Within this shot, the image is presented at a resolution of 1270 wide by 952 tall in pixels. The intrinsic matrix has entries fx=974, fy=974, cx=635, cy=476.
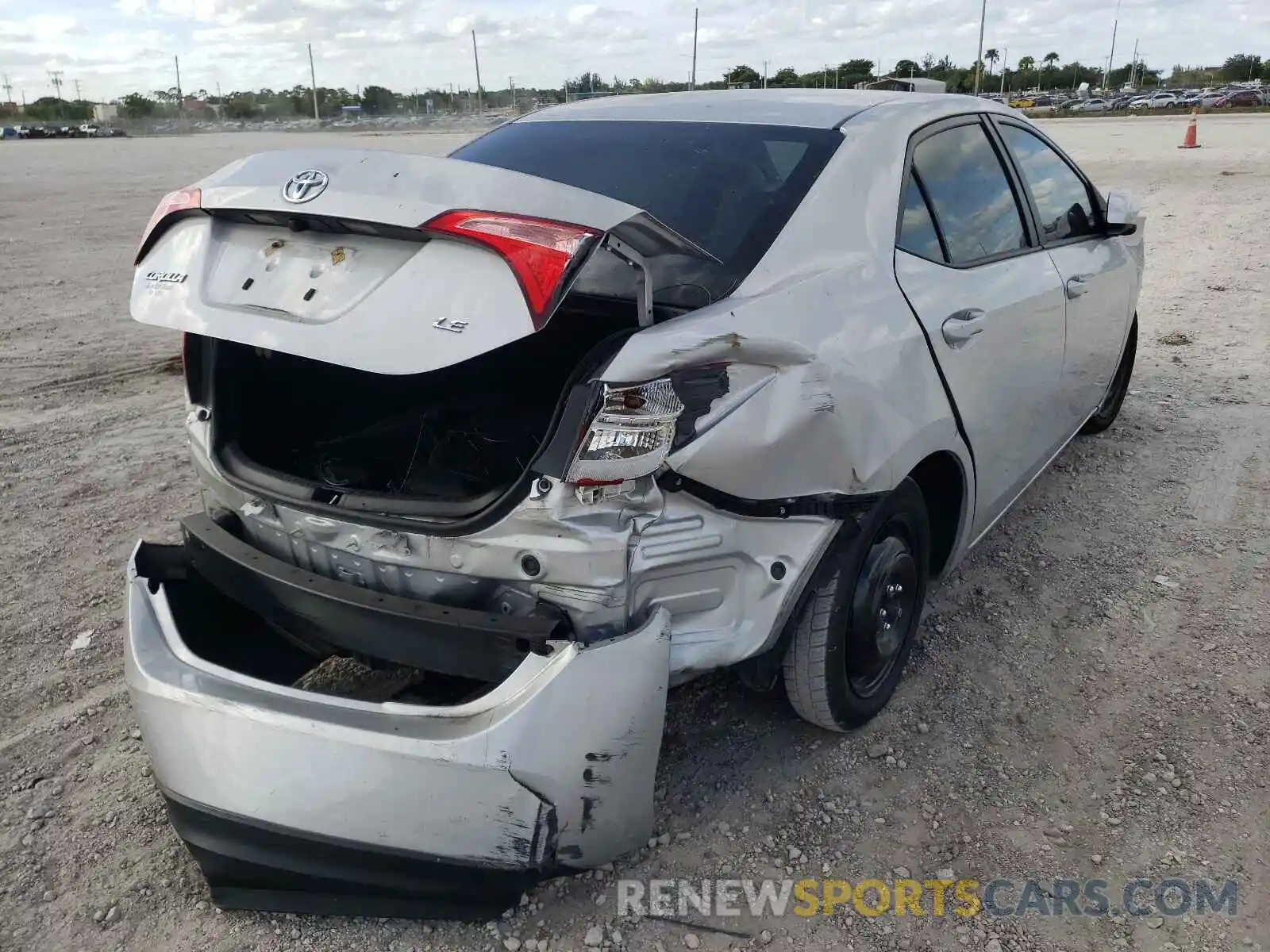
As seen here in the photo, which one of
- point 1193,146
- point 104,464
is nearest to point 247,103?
point 1193,146

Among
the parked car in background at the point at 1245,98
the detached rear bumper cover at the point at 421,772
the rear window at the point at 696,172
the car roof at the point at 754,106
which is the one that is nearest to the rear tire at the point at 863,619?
the detached rear bumper cover at the point at 421,772

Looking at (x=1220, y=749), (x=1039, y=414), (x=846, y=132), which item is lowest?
(x=1220, y=749)

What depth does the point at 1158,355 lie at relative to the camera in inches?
252

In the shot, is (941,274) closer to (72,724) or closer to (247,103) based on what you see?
(72,724)

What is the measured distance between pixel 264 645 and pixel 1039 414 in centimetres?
Answer: 263

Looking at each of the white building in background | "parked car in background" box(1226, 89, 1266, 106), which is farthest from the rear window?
"parked car in background" box(1226, 89, 1266, 106)

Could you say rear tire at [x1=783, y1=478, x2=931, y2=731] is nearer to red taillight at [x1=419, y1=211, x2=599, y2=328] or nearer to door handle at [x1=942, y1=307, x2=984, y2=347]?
door handle at [x1=942, y1=307, x2=984, y2=347]

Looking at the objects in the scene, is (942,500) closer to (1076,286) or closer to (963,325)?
(963,325)

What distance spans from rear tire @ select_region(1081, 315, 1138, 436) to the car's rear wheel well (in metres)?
2.25

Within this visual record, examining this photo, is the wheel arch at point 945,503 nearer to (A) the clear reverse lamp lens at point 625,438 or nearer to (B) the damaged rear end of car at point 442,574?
(B) the damaged rear end of car at point 442,574

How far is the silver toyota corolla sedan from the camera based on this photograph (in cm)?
187

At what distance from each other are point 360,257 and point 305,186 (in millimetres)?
228

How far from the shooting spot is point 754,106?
305 centimetres

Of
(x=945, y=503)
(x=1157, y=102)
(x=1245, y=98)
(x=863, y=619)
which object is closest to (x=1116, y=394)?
(x=945, y=503)
